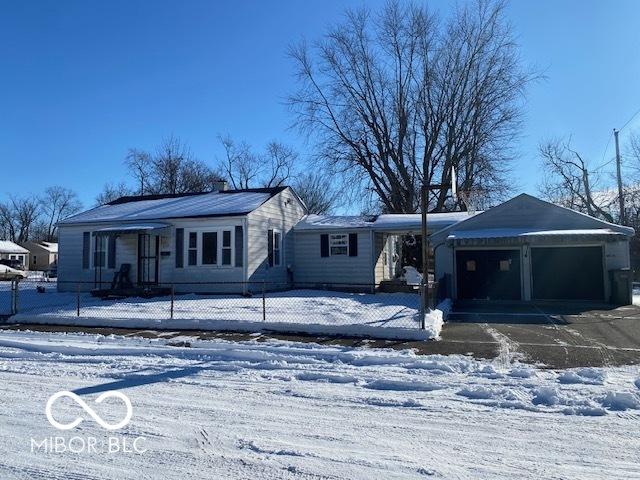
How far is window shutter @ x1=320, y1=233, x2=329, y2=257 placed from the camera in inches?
865

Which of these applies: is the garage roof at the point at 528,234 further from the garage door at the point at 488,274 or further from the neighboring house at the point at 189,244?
the neighboring house at the point at 189,244

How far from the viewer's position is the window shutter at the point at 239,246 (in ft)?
61.3

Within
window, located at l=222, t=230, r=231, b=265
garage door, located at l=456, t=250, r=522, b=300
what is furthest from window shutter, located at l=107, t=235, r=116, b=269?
garage door, located at l=456, t=250, r=522, b=300

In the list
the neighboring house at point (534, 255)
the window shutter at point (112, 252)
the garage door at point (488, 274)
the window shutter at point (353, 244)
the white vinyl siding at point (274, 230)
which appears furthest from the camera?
the window shutter at point (353, 244)

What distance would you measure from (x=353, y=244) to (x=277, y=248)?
3.29m

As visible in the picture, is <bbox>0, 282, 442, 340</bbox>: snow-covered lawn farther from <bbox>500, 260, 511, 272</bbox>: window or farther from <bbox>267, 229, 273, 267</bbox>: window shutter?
<bbox>500, 260, 511, 272</bbox>: window

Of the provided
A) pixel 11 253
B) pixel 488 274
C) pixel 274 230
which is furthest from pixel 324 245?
pixel 11 253

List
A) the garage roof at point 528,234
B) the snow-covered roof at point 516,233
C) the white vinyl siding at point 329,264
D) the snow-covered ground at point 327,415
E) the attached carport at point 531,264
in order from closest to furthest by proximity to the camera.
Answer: the snow-covered ground at point 327,415 → the garage roof at point 528,234 → the snow-covered roof at point 516,233 → the attached carport at point 531,264 → the white vinyl siding at point 329,264

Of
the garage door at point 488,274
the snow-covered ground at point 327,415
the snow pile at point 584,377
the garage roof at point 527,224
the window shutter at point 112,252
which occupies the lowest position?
the snow-covered ground at point 327,415

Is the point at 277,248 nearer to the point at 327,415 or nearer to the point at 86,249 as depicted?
the point at 86,249

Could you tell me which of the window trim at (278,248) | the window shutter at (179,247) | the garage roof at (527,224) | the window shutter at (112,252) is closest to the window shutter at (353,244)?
the window trim at (278,248)

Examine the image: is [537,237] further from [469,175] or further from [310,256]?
[469,175]

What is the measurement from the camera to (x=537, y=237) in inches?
666

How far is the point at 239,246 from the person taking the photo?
18750 mm
